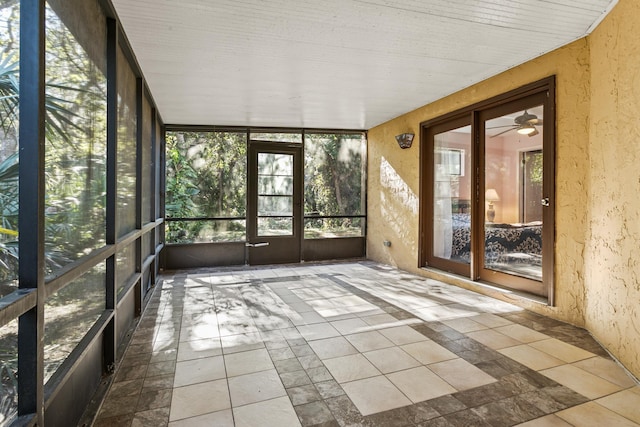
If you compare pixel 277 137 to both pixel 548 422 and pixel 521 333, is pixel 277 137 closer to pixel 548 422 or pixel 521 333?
pixel 521 333

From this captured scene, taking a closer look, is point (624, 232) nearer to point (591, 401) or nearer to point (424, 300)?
point (591, 401)

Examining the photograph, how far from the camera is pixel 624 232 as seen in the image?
245 centimetres

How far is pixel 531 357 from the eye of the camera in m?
2.48

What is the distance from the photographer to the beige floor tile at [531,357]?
7.77ft

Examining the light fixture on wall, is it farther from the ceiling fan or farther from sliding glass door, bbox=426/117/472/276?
the ceiling fan

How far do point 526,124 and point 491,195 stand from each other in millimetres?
857

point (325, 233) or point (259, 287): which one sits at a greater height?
point (325, 233)

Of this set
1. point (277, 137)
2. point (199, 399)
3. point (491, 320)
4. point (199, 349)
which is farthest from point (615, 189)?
point (277, 137)

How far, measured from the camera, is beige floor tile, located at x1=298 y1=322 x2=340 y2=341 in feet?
9.46

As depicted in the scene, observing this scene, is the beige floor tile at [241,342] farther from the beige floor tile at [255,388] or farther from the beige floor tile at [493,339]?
the beige floor tile at [493,339]

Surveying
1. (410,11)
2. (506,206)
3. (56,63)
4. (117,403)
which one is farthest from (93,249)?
(506,206)

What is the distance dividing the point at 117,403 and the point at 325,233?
4.80 m

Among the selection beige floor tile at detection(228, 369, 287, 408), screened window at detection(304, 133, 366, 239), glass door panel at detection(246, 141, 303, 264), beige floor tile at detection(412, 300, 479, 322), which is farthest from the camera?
screened window at detection(304, 133, 366, 239)

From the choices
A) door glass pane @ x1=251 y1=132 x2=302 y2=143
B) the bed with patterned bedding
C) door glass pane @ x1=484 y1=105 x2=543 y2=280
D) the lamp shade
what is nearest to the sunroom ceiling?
door glass pane @ x1=484 y1=105 x2=543 y2=280
